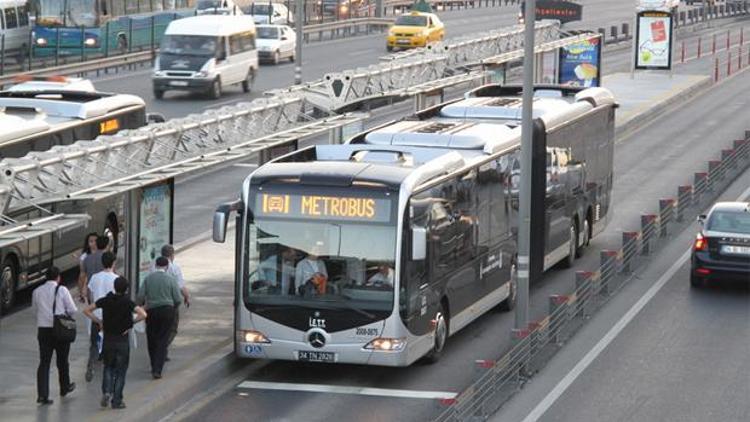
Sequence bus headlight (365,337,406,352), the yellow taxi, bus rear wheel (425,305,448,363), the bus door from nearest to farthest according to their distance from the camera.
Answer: bus headlight (365,337,406,352)
bus rear wheel (425,305,448,363)
the bus door
the yellow taxi

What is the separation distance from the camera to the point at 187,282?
1103 inches

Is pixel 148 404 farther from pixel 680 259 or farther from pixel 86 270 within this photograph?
pixel 680 259

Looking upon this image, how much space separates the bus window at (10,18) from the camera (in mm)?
65125

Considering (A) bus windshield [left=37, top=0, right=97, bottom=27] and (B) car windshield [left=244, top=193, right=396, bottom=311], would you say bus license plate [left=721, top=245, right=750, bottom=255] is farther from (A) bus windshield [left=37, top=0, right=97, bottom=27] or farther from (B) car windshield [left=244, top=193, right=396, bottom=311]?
(A) bus windshield [left=37, top=0, right=97, bottom=27]

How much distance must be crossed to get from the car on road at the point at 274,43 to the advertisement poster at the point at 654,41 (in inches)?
536

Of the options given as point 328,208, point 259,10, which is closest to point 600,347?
point 328,208

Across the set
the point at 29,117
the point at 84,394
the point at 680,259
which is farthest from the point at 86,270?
the point at 680,259

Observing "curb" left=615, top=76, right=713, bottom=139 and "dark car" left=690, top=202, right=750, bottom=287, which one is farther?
"curb" left=615, top=76, right=713, bottom=139

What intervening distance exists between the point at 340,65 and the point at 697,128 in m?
20.0

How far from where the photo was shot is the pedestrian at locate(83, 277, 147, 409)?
19.4m

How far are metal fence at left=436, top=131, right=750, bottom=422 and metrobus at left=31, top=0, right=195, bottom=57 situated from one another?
3267cm

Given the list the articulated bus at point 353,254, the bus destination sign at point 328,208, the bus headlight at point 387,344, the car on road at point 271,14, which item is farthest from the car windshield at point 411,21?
the bus headlight at point 387,344

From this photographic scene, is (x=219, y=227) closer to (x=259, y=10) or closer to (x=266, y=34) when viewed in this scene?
(x=266, y=34)

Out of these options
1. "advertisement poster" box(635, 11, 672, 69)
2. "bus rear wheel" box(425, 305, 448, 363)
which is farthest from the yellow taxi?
"bus rear wheel" box(425, 305, 448, 363)
